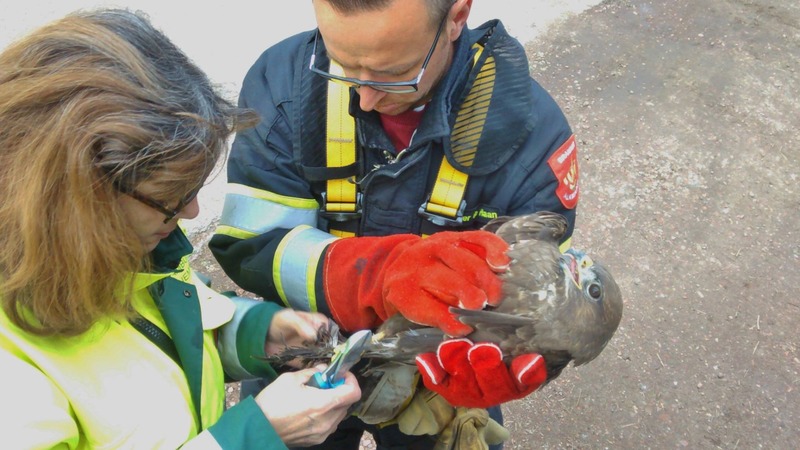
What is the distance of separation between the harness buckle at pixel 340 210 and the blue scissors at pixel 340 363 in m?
0.44

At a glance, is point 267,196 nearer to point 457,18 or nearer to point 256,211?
point 256,211

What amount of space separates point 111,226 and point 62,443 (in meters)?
0.41

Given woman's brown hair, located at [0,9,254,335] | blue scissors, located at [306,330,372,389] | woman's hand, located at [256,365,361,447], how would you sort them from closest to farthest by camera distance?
1. woman's brown hair, located at [0,9,254,335]
2. woman's hand, located at [256,365,361,447]
3. blue scissors, located at [306,330,372,389]

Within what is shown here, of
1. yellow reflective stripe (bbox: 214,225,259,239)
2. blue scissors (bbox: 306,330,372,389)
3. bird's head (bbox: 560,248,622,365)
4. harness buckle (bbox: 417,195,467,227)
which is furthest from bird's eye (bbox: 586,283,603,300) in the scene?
yellow reflective stripe (bbox: 214,225,259,239)

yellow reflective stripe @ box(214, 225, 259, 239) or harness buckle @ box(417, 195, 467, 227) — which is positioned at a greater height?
yellow reflective stripe @ box(214, 225, 259, 239)

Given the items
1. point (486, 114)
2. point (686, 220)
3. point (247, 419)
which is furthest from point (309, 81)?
point (686, 220)

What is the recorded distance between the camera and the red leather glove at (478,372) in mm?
1545

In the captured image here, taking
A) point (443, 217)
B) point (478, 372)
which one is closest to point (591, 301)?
point (478, 372)

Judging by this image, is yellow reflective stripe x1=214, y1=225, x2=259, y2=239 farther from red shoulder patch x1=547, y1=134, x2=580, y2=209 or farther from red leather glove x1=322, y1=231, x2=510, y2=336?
red shoulder patch x1=547, y1=134, x2=580, y2=209

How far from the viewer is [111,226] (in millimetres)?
1251

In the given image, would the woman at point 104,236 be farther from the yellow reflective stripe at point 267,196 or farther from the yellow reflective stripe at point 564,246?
the yellow reflective stripe at point 564,246

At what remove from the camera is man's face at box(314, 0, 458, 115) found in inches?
61.7

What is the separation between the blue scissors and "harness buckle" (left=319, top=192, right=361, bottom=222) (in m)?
0.44

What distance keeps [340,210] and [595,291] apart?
760 mm
